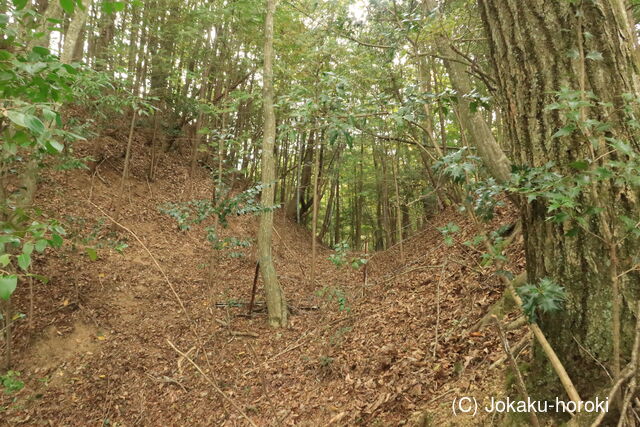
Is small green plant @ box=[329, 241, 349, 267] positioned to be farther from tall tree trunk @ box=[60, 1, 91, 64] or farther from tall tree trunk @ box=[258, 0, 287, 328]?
tall tree trunk @ box=[60, 1, 91, 64]

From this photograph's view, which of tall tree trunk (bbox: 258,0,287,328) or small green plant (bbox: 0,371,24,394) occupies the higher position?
tall tree trunk (bbox: 258,0,287,328)

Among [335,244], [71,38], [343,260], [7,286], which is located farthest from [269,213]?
[7,286]

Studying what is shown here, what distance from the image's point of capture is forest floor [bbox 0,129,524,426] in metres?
3.80

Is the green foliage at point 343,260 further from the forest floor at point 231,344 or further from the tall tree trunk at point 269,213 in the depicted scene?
the tall tree trunk at point 269,213

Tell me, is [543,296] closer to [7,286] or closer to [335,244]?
[7,286]

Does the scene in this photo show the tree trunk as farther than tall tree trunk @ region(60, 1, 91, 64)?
No

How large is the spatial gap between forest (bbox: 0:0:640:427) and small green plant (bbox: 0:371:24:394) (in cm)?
5

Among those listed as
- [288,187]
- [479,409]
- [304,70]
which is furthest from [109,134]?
[479,409]

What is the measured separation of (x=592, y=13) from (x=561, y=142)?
0.67 meters

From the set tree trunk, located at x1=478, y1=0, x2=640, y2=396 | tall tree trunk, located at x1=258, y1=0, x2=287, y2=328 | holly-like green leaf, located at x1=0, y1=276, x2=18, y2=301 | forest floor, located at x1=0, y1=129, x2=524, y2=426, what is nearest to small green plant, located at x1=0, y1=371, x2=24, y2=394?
forest floor, located at x1=0, y1=129, x2=524, y2=426

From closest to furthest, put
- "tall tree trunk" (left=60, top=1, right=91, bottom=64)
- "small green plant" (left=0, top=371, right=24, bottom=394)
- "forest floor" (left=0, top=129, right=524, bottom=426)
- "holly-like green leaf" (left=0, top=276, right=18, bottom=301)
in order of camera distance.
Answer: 1. "holly-like green leaf" (left=0, top=276, right=18, bottom=301)
2. "forest floor" (left=0, top=129, right=524, bottom=426)
3. "small green plant" (left=0, top=371, right=24, bottom=394)
4. "tall tree trunk" (left=60, top=1, right=91, bottom=64)

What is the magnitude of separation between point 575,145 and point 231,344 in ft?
22.1

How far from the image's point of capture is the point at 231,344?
22.7 feet

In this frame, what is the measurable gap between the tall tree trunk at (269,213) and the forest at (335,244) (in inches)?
2.0
